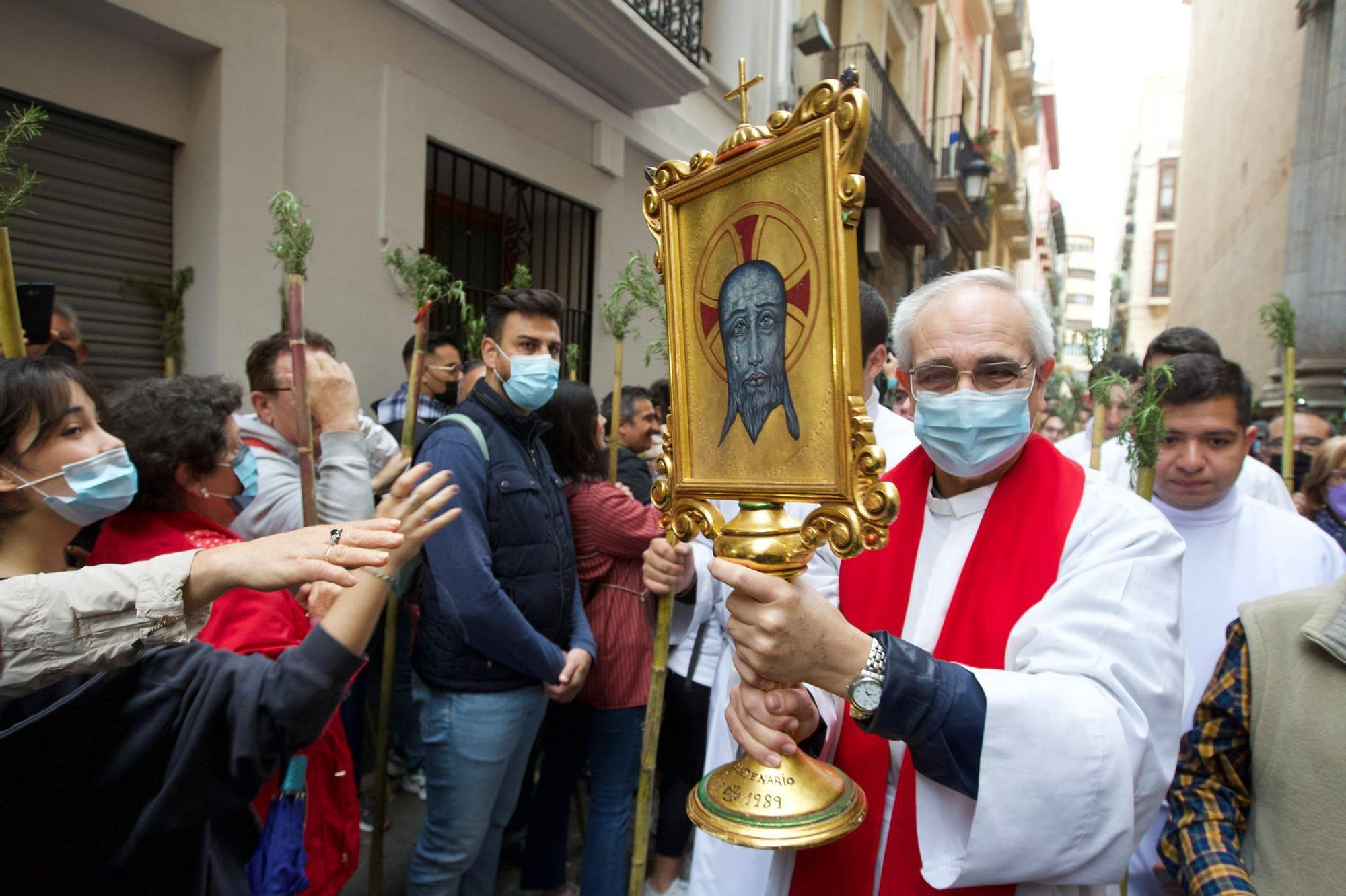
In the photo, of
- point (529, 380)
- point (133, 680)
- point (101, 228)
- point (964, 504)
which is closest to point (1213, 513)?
point (964, 504)

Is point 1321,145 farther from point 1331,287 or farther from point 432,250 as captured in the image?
point 432,250

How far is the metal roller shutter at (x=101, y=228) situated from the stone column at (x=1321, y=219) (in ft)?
29.0

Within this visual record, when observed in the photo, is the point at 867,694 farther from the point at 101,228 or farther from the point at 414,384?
the point at 101,228

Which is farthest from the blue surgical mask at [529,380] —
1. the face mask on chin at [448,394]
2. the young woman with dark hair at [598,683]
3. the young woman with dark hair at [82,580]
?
the face mask on chin at [448,394]

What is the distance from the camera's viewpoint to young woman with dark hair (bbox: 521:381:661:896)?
2955 mm

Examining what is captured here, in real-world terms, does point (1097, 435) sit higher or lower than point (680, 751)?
higher

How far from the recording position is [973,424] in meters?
1.47

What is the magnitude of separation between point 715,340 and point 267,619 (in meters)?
1.31

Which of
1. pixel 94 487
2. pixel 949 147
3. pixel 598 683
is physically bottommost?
pixel 598 683

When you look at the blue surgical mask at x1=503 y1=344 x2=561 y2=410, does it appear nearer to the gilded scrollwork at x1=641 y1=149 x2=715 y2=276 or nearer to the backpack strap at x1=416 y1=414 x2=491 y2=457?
the backpack strap at x1=416 y1=414 x2=491 y2=457

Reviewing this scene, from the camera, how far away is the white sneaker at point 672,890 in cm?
334

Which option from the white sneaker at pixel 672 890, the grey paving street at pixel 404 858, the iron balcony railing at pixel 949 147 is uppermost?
the iron balcony railing at pixel 949 147

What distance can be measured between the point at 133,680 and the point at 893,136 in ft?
42.0

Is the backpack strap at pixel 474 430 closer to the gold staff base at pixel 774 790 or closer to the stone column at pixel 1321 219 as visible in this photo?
the gold staff base at pixel 774 790
